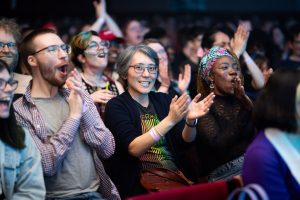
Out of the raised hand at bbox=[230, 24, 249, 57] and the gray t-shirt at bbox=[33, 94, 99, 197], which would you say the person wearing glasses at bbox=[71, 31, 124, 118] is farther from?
the gray t-shirt at bbox=[33, 94, 99, 197]

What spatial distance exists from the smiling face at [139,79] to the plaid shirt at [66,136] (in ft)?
1.46

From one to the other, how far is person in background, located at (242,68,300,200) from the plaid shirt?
93cm

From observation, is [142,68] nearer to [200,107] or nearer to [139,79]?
[139,79]

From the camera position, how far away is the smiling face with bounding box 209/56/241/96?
4.16 meters

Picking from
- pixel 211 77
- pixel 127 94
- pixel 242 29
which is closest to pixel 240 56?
pixel 242 29

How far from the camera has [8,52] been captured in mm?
4191

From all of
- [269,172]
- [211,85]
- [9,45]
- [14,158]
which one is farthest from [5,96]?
[211,85]

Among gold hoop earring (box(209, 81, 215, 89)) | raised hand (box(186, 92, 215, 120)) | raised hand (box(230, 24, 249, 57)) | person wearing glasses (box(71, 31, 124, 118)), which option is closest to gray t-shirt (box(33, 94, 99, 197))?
raised hand (box(186, 92, 215, 120))

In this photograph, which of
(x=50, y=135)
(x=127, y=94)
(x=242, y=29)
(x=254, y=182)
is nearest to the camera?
(x=254, y=182)

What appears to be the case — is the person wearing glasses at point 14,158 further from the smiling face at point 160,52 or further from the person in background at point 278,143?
the smiling face at point 160,52

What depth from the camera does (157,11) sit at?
10477mm

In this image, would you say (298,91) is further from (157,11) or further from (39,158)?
(157,11)

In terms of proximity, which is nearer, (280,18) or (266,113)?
(266,113)

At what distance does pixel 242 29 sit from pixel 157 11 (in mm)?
5604
